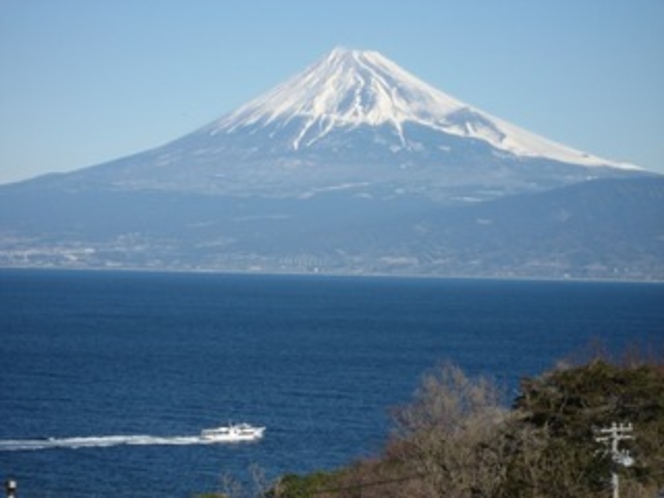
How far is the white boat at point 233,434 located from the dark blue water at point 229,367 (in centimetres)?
61

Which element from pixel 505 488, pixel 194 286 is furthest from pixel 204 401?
pixel 194 286

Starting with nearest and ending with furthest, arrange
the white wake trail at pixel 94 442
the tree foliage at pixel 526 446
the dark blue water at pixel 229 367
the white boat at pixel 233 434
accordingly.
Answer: the tree foliage at pixel 526 446 < the dark blue water at pixel 229 367 < the white wake trail at pixel 94 442 < the white boat at pixel 233 434

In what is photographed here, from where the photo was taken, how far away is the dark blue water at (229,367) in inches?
1561

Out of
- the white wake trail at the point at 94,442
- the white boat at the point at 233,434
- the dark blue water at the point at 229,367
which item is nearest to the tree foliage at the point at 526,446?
the dark blue water at the point at 229,367

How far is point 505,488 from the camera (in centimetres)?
2323

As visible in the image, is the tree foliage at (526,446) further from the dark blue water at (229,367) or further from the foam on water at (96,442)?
the foam on water at (96,442)

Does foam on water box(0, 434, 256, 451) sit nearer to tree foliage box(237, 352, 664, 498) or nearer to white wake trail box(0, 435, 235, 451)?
white wake trail box(0, 435, 235, 451)

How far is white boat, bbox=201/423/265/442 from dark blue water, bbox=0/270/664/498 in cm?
61

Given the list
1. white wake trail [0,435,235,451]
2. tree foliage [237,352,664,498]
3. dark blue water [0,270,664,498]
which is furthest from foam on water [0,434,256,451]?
tree foliage [237,352,664,498]

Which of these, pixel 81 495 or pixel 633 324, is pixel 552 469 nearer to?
pixel 81 495

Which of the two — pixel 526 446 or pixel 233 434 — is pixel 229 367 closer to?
pixel 233 434

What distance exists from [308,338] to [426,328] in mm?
11070

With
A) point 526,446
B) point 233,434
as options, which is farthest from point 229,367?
point 526,446

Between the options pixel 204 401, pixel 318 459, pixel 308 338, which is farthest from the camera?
pixel 308 338
